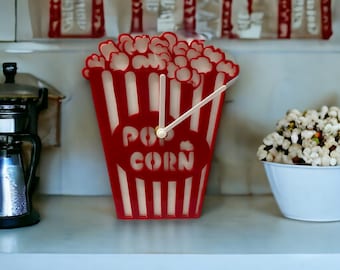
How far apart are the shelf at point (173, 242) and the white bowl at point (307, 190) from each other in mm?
22

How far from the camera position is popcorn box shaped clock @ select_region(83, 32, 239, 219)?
1068 mm

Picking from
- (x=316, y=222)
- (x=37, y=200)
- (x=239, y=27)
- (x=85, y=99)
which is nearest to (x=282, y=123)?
(x=316, y=222)

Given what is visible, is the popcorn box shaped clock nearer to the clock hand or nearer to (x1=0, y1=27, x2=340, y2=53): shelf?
the clock hand

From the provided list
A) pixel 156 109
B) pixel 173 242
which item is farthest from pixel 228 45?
pixel 173 242

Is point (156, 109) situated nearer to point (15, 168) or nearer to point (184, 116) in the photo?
point (184, 116)

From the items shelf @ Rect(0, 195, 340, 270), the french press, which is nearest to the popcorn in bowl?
shelf @ Rect(0, 195, 340, 270)

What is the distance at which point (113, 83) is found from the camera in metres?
1.07

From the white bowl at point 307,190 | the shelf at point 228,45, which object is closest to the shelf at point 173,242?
the white bowl at point 307,190

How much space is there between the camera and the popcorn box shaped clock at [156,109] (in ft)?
3.51

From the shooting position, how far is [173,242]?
3.08ft

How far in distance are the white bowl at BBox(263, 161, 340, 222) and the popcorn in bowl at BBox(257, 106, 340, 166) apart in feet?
0.07

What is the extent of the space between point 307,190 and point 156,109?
0.32 metres

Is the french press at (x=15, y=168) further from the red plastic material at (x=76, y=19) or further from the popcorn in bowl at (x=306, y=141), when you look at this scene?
the popcorn in bowl at (x=306, y=141)

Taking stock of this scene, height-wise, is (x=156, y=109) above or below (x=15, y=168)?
above
